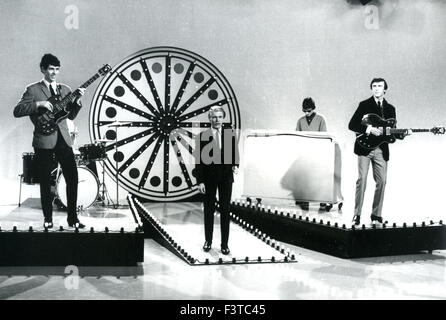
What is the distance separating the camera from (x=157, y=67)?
31.3 ft

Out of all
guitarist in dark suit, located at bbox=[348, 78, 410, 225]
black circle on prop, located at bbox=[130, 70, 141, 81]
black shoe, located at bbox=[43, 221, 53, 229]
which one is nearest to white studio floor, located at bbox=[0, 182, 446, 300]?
black shoe, located at bbox=[43, 221, 53, 229]

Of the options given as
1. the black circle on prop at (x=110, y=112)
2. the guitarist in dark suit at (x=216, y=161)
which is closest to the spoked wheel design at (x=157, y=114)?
the black circle on prop at (x=110, y=112)

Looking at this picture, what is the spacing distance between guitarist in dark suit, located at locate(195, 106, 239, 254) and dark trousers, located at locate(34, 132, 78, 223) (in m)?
1.27

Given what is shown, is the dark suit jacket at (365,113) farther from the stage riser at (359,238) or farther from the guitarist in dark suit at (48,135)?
the guitarist in dark suit at (48,135)

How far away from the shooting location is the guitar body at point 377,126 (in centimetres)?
649

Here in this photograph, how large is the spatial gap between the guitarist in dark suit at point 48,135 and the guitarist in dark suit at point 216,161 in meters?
1.28

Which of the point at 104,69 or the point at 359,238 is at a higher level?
the point at 104,69

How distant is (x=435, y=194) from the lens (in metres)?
10.2

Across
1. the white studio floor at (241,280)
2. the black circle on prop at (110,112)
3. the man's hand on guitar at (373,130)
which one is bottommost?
the white studio floor at (241,280)

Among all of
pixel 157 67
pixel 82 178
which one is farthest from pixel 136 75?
pixel 82 178

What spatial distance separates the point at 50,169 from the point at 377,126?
143 inches

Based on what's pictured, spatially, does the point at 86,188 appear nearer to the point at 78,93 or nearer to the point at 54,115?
the point at 54,115
